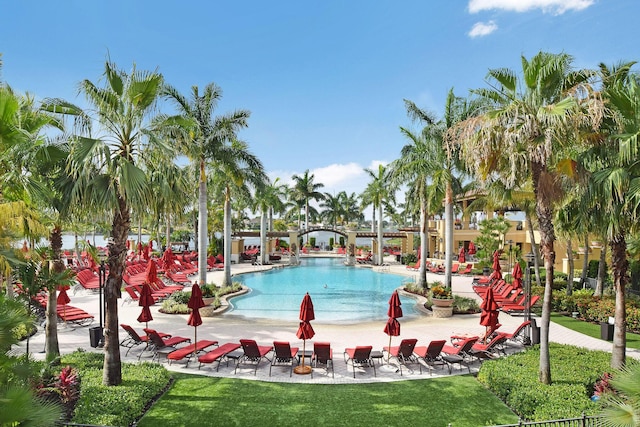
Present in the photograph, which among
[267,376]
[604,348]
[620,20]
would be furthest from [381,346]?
[620,20]

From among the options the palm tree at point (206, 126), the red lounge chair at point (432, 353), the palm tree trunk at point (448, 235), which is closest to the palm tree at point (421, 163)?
the palm tree trunk at point (448, 235)

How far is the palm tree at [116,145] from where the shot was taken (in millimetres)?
7961

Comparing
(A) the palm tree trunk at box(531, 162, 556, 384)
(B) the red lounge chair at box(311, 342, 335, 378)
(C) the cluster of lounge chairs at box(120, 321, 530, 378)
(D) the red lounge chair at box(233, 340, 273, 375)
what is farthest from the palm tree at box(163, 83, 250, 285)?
(A) the palm tree trunk at box(531, 162, 556, 384)

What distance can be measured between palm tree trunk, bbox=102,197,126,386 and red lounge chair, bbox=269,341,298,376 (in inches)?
143

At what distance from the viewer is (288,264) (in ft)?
133

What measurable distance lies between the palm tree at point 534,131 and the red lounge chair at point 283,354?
5818 millimetres

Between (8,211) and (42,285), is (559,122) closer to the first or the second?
(8,211)

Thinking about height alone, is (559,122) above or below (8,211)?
above

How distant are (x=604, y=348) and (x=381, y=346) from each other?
6860 millimetres

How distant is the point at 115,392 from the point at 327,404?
426 centimetres

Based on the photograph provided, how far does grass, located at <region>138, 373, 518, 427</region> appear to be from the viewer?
7539mm

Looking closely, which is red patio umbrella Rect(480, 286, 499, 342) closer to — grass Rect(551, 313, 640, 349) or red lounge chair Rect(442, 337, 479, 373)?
red lounge chair Rect(442, 337, 479, 373)

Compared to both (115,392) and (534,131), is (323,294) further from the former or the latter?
(534,131)

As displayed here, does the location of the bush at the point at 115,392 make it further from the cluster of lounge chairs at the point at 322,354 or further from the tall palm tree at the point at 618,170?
the tall palm tree at the point at 618,170
